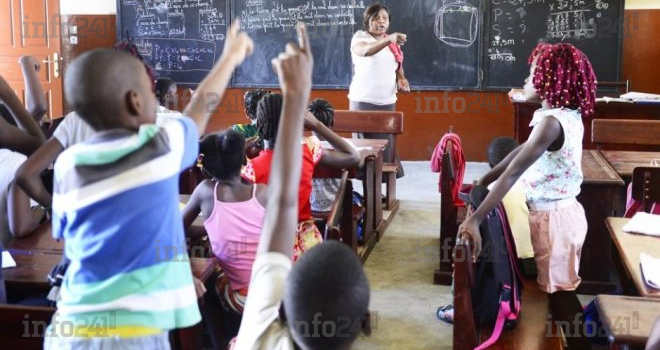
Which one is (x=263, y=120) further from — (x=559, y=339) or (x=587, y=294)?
(x=587, y=294)

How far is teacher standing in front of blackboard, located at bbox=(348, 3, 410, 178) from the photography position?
246 inches

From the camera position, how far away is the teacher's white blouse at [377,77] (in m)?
6.44

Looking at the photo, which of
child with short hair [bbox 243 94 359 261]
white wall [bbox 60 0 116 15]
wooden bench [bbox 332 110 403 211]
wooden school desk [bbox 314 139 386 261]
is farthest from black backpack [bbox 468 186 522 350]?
white wall [bbox 60 0 116 15]

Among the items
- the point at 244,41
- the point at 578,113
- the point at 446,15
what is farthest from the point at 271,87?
the point at 244,41

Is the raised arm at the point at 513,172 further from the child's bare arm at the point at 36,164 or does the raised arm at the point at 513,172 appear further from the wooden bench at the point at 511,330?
the child's bare arm at the point at 36,164

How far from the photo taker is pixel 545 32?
7691 millimetres

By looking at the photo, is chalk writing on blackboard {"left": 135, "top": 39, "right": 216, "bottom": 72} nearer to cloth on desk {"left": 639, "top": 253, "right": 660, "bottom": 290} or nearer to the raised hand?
cloth on desk {"left": 639, "top": 253, "right": 660, "bottom": 290}

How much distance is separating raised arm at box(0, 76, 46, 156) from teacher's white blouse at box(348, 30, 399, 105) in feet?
11.9

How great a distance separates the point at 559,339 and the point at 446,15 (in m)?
5.46

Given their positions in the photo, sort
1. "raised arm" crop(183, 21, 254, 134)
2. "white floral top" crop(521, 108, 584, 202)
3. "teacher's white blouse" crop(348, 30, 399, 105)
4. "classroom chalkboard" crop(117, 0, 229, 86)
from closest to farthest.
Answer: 1. "raised arm" crop(183, 21, 254, 134)
2. "white floral top" crop(521, 108, 584, 202)
3. "teacher's white blouse" crop(348, 30, 399, 105)
4. "classroom chalkboard" crop(117, 0, 229, 86)

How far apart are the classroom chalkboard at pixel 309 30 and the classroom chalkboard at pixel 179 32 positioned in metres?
0.30

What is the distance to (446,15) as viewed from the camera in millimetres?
7891

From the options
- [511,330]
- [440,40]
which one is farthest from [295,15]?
[511,330]

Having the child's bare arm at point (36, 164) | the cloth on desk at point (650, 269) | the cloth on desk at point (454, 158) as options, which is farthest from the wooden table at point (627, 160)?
the child's bare arm at point (36, 164)
